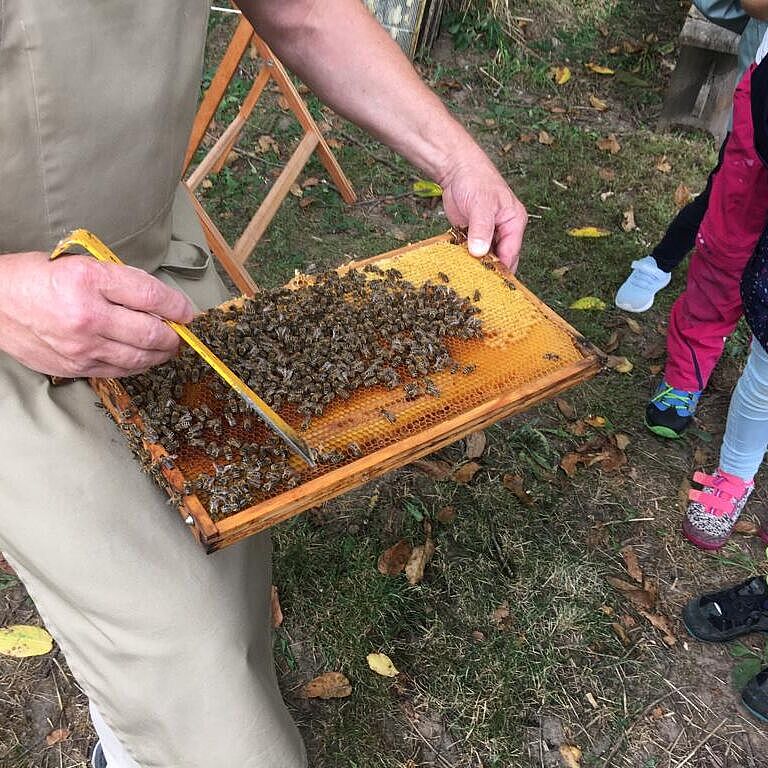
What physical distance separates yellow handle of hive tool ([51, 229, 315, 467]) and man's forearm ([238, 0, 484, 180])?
4.56ft

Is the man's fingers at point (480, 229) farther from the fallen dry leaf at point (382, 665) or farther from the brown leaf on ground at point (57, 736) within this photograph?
the brown leaf on ground at point (57, 736)

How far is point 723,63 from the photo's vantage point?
652 cm

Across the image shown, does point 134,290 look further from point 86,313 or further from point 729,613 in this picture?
point 729,613

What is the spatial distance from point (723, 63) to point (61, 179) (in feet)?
20.9

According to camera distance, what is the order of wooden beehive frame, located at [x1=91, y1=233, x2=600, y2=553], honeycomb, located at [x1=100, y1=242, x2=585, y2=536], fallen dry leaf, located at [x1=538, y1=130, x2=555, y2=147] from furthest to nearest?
fallen dry leaf, located at [x1=538, y1=130, x2=555, y2=147] → honeycomb, located at [x1=100, y1=242, x2=585, y2=536] → wooden beehive frame, located at [x1=91, y1=233, x2=600, y2=553]

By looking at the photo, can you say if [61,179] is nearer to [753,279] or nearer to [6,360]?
[6,360]

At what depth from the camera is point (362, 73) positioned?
2797 millimetres

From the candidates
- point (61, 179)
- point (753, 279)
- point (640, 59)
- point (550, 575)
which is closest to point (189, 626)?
point (61, 179)

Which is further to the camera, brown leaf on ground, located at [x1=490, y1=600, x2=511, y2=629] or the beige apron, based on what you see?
brown leaf on ground, located at [x1=490, y1=600, x2=511, y2=629]

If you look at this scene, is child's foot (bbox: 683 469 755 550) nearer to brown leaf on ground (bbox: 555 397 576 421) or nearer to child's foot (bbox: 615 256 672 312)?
brown leaf on ground (bbox: 555 397 576 421)

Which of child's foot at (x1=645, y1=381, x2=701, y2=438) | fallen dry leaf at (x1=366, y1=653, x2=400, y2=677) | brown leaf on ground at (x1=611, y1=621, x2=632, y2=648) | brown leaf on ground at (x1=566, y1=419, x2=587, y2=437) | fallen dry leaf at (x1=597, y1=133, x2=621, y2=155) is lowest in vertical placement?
fallen dry leaf at (x1=366, y1=653, x2=400, y2=677)

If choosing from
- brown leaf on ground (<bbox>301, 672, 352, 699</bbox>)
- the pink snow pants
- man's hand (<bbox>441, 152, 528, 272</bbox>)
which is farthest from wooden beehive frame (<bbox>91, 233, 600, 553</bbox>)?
the pink snow pants

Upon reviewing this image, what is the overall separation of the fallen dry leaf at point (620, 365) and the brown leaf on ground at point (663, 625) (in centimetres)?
172

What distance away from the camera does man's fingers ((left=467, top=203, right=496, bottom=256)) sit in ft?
8.89
